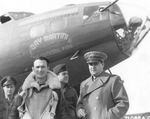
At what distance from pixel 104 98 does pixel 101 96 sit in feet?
0.22

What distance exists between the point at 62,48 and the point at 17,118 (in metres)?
4.18

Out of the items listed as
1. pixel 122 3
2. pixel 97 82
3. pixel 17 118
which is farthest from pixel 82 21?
pixel 17 118

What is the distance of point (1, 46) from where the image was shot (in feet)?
32.6

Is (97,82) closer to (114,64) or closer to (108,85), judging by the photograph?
(108,85)

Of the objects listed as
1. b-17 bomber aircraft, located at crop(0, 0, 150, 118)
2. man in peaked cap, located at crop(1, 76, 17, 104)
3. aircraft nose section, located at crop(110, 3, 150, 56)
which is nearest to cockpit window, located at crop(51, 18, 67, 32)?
b-17 bomber aircraft, located at crop(0, 0, 150, 118)

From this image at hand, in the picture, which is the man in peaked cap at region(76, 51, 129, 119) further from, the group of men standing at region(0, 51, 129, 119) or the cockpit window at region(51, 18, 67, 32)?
the cockpit window at region(51, 18, 67, 32)

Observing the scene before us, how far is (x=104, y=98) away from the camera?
201 inches

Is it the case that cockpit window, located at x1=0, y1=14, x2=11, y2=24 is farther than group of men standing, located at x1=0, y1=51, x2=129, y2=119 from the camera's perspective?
Yes

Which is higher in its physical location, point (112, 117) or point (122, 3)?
point (122, 3)

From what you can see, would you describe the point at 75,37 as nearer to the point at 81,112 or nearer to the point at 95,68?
the point at 95,68

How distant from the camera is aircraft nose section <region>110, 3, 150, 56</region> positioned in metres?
8.73

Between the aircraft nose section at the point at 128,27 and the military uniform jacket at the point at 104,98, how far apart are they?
11.8 ft

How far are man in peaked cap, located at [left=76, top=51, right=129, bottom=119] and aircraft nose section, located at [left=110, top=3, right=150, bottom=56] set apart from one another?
3447 mm

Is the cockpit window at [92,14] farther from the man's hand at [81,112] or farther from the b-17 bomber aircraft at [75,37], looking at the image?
the man's hand at [81,112]
